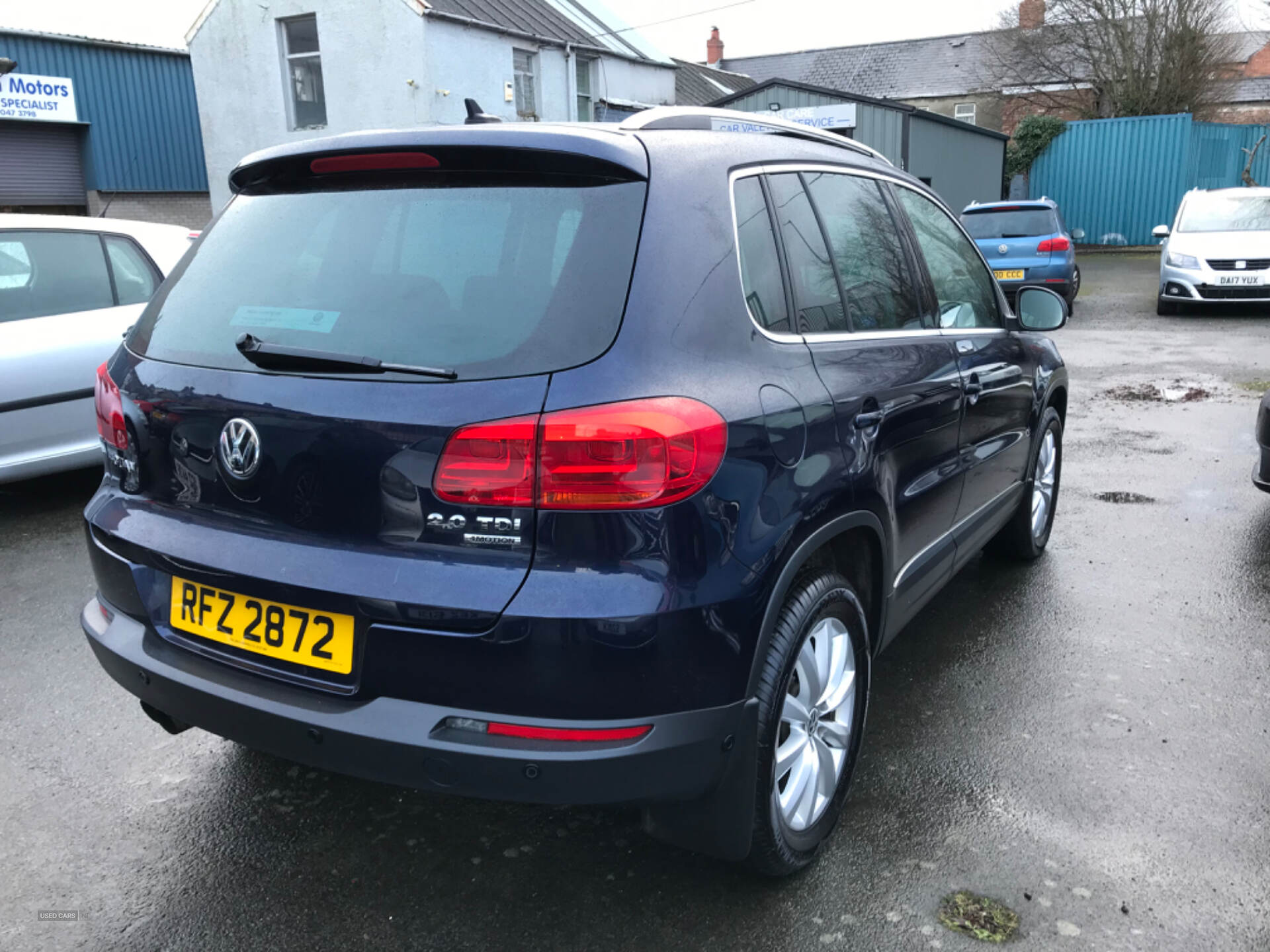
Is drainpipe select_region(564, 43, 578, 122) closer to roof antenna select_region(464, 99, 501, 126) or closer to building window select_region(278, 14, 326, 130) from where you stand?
building window select_region(278, 14, 326, 130)

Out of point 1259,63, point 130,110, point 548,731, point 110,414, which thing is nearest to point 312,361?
point 110,414

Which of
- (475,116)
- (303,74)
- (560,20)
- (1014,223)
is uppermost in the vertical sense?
(560,20)

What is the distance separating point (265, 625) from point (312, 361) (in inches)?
22.1

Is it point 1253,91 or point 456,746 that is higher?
point 1253,91

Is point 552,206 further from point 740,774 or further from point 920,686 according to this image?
point 920,686

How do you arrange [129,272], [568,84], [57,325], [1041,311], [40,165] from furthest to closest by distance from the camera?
1. [568,84]
2. [40,165]
3. [129,272]
4. [57,325]
5. [1041,311]

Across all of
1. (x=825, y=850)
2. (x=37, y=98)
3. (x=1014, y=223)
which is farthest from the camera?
(x=37, y=98)

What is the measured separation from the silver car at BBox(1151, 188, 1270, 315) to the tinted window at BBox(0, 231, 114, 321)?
43.9ft

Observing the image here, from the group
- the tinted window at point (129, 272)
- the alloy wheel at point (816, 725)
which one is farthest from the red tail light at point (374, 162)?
the tinted window at point (129, 272)

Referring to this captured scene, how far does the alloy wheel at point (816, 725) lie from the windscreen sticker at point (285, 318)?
1.28 meters

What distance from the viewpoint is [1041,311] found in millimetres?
4273

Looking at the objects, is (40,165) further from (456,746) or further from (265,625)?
(456,746)

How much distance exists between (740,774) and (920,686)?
1.64 metres

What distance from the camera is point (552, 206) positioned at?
7.18ft
